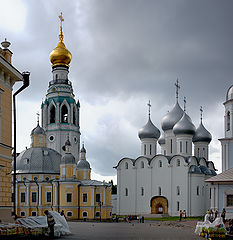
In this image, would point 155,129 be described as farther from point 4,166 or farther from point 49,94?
point 4,166

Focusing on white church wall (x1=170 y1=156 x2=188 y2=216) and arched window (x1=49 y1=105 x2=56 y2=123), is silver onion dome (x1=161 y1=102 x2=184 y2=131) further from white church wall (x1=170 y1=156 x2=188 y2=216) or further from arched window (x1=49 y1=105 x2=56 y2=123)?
arched window (x1=49 y1=105 x2=56 y2=123)

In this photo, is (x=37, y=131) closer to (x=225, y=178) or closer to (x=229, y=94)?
(x=229, y=94)

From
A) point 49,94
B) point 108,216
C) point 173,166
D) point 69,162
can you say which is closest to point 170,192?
point 173,166

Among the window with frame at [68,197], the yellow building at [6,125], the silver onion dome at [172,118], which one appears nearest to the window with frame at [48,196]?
the window with frame at [68,197]

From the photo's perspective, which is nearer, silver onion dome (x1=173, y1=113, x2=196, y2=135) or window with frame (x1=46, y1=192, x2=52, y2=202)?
window with frame (x1=46, y1=192, x2=52, y2=202)

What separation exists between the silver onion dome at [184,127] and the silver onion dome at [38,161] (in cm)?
1490

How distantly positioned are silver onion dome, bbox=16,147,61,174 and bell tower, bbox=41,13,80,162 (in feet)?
21.5

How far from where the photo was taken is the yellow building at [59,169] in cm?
5338

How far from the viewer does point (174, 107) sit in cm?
6241

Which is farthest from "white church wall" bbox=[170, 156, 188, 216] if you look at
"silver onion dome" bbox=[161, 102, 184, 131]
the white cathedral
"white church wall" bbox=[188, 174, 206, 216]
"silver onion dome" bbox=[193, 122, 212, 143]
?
"silver onion dome" bbox=[193, 122, 212, 143]

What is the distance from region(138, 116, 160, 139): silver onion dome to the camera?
60.2 m

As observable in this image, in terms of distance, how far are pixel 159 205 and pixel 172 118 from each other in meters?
11.6

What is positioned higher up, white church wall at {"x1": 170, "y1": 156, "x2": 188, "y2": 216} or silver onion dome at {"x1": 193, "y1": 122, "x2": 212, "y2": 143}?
silver onion dome at {"x1": 193, "y1": 122, "x2": 212, "y2": 143}

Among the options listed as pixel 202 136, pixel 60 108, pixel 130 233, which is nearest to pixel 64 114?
pixel 60 108
